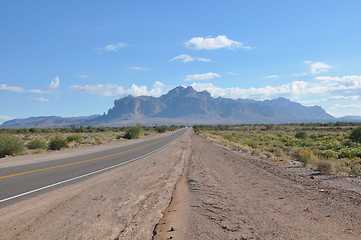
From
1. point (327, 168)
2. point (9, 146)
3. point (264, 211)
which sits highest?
point (9, 146)

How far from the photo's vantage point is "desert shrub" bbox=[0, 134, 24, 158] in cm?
2419

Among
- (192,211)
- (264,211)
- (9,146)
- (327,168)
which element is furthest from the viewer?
(9,146)

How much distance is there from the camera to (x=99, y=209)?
7617mm

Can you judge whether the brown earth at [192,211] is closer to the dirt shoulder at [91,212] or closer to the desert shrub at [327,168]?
the dirt shoulder at [91,212]

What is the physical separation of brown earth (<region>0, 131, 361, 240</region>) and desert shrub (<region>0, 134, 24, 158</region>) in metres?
16.3

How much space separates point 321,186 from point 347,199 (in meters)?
1.95

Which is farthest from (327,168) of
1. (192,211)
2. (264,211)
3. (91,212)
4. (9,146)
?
(9,146)

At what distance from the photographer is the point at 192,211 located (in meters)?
7.34

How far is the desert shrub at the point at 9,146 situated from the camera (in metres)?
24.2

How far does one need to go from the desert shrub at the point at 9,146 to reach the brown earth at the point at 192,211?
16.3m

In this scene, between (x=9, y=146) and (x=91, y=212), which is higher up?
(x=9, y=146)

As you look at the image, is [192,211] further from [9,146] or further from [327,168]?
[9,146]

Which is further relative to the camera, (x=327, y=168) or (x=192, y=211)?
(x=327, y=168)

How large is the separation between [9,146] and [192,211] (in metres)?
22.1
